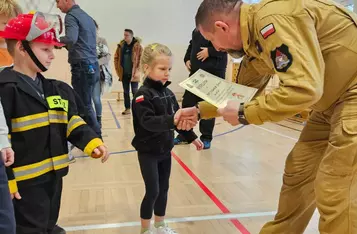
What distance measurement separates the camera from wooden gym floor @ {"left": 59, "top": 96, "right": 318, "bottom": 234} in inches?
94.0

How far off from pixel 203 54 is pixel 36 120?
9.08 ft

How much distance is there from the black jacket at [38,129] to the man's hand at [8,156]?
0.30 ft

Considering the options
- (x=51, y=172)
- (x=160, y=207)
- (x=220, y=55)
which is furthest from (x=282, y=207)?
(x=220, y=55)

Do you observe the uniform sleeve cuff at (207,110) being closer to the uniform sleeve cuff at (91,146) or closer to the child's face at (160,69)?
the child's face at (160,69)

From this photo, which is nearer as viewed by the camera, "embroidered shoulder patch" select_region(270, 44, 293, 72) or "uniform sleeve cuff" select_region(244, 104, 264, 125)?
"embroidered shoulder patch" select_region(270, 44, 293, 72)

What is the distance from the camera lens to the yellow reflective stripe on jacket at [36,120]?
1555mm

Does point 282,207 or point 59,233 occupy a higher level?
point 282,207

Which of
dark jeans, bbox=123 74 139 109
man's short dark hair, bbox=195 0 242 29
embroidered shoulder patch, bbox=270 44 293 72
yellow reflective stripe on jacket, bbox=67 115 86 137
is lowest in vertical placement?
dark jeans, bbox=123 74 139 109

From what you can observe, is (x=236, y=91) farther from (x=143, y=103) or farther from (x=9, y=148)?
(x=9, y=148)

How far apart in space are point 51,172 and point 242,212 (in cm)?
142

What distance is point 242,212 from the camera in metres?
2.56

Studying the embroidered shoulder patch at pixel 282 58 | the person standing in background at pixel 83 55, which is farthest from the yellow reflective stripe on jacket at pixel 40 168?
the person standing in background at pixel 83 55

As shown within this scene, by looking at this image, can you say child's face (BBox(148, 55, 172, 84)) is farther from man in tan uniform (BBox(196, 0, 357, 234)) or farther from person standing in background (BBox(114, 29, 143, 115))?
person standing in background (BBox(114, 29, 143, 115))

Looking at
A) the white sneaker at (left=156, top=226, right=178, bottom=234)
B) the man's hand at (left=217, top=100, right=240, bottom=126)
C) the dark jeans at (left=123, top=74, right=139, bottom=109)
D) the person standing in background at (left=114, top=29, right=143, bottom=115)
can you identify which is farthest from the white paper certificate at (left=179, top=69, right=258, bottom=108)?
the dark jeans at (left=123, top=74, right=139, bottom=109)
